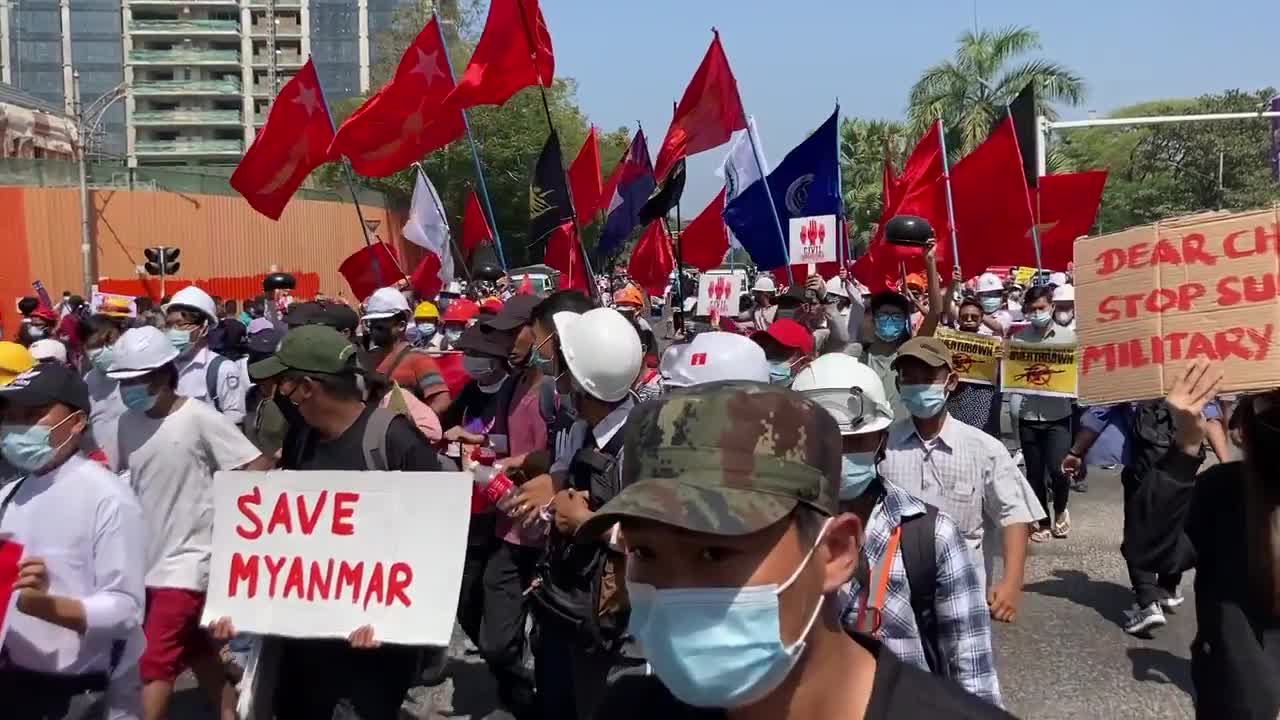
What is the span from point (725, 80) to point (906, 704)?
397 inches

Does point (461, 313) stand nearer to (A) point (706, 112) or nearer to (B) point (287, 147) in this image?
(B) point (287, 147)

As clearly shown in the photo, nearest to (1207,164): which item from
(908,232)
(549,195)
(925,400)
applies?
(549,195)

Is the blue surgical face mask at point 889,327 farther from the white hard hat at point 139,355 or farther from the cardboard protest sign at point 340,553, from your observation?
the white hard hat at point 139,355

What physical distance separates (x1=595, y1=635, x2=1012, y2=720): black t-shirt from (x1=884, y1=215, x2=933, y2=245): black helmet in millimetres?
5168

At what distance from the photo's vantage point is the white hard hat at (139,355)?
15.9ft

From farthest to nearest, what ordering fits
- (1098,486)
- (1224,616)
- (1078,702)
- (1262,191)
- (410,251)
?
1. (410,251)
2. (1262,191)
3. (1098,486)
4. (1078,702)
5. (1224,616)

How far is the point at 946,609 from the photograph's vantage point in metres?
3.17

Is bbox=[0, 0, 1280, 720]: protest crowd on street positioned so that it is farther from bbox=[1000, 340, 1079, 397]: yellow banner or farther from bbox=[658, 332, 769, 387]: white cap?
bbox=[1000, 340, 1079, 397]: yellow banner

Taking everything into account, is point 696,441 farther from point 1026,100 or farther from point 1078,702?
point 1026,100

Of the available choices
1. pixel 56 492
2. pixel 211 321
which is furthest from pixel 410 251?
pixel 56 492

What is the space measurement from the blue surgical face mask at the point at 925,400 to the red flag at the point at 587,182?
445 inches

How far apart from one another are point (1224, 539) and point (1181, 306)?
57cm

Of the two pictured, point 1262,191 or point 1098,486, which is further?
point 1262,191

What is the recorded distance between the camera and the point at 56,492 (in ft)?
12.6
